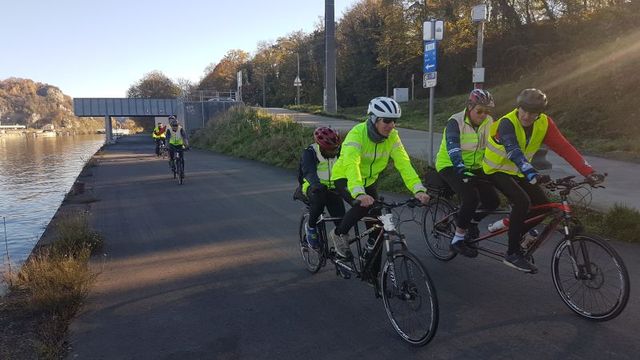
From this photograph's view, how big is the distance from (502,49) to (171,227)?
39389 mm

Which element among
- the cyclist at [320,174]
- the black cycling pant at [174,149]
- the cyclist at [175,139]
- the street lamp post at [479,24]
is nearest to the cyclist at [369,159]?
the cyclist at [320,174]

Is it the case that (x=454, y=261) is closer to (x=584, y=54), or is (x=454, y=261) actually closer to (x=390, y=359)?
(x=390, y=359)

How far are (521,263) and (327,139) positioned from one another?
2171 mm

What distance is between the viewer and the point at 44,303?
4910mm

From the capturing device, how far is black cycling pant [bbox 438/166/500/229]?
211 inches

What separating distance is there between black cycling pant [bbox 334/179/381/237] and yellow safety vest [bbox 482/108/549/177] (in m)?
1.19

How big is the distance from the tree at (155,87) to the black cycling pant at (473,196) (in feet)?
371

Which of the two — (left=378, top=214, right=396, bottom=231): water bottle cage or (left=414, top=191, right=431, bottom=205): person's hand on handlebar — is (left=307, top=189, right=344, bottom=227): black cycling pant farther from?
(left=414, top=191, right=431, bottom=205): person's hand on handlebar

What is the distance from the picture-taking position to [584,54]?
2455 cm

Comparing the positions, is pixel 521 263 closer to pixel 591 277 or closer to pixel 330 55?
pixel 591 277

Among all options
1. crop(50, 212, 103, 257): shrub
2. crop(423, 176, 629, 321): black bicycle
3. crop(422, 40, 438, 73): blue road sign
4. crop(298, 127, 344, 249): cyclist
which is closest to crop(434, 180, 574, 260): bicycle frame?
crop(423, 176, 629, 321): black bicycle

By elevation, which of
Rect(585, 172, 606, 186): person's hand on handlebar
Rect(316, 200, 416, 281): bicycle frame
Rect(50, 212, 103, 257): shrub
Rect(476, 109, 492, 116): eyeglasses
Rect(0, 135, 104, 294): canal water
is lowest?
Rect(0, 135, 104, 294): canal water

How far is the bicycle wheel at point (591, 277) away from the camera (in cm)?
412

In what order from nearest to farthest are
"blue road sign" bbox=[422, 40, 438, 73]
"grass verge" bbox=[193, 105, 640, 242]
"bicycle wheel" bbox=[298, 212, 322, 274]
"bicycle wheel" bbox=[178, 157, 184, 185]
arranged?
"bicycle wheel" bbox=[298, 212, 322, 274], "grass verge" bbox=[193, 105, 640, 242], "blue road sign" bbox=[422, 40, 438, 73], "bicycle wheel" bbox=[178, 157, 184, 185]
